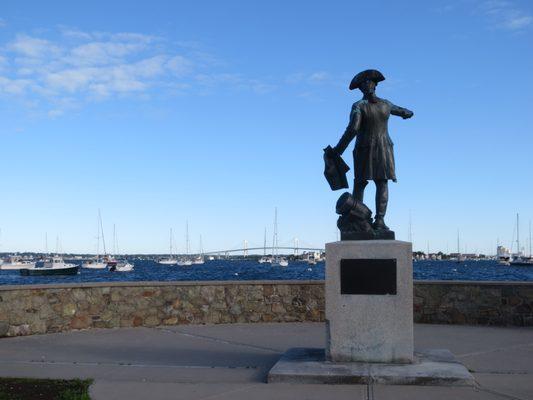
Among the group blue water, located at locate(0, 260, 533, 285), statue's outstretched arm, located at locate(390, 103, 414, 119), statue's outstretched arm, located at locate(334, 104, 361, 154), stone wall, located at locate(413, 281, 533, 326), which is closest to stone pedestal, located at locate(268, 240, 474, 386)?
statue's outstretched arm, located at locate(334, 104, 361, 154)

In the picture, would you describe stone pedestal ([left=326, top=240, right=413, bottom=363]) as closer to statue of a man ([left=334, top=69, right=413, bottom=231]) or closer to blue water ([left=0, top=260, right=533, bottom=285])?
statue of a man ([left=334, top=69, right=413, bottom=231])

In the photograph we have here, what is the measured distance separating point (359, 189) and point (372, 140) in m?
0.68

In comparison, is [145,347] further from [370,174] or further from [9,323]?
[370,174]

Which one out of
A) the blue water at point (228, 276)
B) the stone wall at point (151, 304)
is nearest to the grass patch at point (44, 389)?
the stone wall at point (151, 304)

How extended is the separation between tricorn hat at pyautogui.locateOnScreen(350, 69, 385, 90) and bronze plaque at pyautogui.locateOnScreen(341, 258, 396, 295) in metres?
2.42

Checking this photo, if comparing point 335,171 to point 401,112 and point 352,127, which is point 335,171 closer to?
point 352,127

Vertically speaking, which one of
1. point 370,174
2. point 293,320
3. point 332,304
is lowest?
point 293,320

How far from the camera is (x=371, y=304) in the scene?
780 cm

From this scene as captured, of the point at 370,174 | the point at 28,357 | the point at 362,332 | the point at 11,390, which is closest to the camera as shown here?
the point at 11,390

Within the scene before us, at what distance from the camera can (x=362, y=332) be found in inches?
307

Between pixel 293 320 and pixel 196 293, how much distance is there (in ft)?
7.02

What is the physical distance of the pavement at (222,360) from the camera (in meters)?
6.78

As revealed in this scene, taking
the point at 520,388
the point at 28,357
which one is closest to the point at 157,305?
the point at 28,357

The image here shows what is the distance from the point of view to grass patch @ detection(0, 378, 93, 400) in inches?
253
